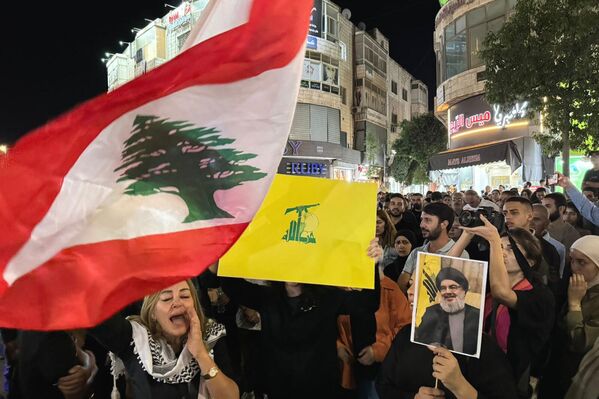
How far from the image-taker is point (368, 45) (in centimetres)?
4609

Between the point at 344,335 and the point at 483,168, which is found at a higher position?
the point at 483,168

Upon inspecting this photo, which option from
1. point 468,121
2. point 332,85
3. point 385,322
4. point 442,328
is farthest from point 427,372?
point 332,85

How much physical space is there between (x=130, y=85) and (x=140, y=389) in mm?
1539

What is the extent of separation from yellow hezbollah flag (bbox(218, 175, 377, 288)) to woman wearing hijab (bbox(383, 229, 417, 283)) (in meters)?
2.16

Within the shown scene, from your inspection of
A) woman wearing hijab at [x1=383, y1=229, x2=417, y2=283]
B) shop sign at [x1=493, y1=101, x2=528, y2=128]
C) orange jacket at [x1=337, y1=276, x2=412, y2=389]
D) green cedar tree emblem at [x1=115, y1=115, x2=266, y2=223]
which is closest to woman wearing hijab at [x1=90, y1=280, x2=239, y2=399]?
green cedar tree emblem at [x1=115, y1=115, x2=266, y2=223]

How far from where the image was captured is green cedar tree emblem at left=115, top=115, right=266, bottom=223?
1.97 metres

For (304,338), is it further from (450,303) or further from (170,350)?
(450,303)

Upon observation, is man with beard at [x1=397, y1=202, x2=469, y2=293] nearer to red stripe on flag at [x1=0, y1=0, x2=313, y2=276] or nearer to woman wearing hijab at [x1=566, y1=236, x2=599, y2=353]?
woman wearing hijab at [x1=566, y1=236, x2=599, y2=353]

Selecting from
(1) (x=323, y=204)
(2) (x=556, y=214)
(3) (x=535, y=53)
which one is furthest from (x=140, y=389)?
(3) (x=535, y=53)

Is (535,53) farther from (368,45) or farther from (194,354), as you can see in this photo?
(368,45)

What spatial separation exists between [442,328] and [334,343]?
3.61 feet

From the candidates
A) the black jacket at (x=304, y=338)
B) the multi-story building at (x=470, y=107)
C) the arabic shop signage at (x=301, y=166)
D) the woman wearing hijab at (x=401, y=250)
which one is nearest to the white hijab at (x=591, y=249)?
the black jacket at (x=304, y=338)

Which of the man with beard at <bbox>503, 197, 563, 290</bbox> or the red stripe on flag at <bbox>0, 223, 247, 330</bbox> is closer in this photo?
the red stripe on flag at <bbox>0, 223, 247, 330</bbox>

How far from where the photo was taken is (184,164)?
2023 millimetres
